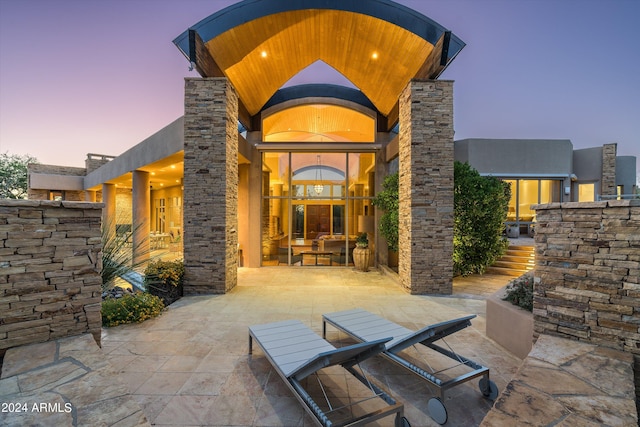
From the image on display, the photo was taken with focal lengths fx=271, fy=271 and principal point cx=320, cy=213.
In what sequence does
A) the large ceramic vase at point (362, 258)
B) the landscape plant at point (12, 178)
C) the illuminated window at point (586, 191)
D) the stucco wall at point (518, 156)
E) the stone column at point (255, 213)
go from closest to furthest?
the large ceramic vase at point (362, 258)
the stone column at point (255, 213)
the stucco wall at point (518, 156)
the illuminated window at point (586, 191)
the landscape plant at point (12, 178)

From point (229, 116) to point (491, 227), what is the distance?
7079mm

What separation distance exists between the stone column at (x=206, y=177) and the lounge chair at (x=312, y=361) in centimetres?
336

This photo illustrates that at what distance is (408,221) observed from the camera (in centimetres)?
629

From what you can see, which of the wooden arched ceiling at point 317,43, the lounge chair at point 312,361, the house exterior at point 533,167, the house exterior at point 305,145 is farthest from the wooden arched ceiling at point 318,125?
the lounge chair at point 312,361

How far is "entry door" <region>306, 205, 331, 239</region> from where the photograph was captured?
980cm

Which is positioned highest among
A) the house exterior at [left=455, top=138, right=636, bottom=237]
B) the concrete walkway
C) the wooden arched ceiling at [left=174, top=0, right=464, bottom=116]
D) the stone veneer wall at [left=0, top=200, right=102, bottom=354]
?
the wooden arched ceiling at [left=174, top=0, right=464, bottom=116]

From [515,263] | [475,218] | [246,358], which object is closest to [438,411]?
[246,358]

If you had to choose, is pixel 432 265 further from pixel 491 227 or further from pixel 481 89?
pixel 481 89

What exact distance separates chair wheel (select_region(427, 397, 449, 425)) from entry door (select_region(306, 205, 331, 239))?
7740 millimetres

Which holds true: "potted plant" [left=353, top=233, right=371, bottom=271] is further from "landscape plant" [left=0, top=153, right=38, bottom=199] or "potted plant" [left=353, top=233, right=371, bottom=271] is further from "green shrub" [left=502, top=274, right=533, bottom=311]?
"landscape plant" [left=0, top=153, right=38, bottom=199]

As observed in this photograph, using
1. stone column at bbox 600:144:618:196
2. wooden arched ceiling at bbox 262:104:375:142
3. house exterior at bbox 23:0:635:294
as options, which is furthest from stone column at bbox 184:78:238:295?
stone column at bbox 600:144:618:196

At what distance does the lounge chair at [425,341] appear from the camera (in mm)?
2197

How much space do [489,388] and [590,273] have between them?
1435 mm

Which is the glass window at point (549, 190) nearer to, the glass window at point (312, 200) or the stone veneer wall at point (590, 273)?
the glass window at point (312, 200)
